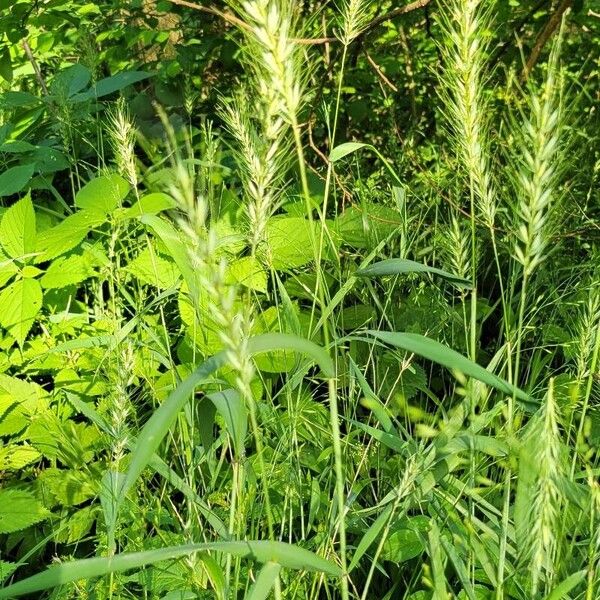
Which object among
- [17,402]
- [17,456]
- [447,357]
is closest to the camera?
[447,357]

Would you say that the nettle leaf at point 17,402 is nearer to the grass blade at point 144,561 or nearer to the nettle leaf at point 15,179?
the nettle leaf at point 15,179

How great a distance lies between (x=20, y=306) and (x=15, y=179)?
15.7 inches

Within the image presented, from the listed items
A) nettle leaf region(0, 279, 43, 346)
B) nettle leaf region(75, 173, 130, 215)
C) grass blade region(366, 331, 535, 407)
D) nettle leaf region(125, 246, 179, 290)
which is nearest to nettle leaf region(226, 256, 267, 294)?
nettle leaf region(125, 246, 179, 290)

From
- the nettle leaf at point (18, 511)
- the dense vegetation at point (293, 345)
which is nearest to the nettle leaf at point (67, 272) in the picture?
the dense vegetation at point (293, 345)

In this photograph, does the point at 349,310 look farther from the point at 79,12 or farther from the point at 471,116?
the point at 79,12

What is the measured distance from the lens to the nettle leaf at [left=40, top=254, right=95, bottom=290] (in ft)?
6.90

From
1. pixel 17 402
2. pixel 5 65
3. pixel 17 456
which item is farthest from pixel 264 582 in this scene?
pixel 5 65

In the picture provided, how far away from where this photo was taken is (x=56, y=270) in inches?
84.4

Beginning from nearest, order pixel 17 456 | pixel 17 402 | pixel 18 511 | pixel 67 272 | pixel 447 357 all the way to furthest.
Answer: pixel 447 357 < pixel 18 511 < pixel 17 456 < pixel 17 402 < pixel 67 272

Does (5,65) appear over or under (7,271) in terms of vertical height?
over

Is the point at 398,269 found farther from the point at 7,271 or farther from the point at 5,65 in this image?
the point at 5,65

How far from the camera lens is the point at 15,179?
2268 millimetres

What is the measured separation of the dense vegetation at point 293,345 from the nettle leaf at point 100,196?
0.01 meters

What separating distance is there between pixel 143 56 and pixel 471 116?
2.75 meters
